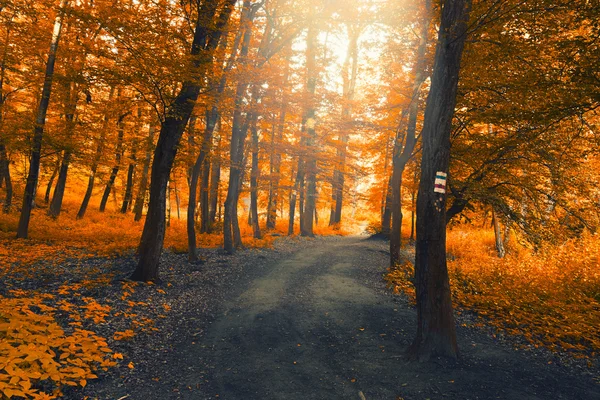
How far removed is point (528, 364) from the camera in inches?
223

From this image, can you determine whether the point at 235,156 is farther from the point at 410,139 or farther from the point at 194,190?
the point at 410,139

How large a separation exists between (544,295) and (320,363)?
663 centimetres

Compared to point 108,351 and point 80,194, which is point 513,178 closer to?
point 108,351

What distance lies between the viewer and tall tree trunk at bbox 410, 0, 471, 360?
5777mm

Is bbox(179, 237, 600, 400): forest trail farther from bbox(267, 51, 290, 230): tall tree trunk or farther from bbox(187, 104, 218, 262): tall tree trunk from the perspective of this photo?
bbox(267, 51, 290, 230): tall tree trunk

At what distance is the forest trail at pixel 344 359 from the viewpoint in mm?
4805

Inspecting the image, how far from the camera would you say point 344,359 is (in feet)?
19.3

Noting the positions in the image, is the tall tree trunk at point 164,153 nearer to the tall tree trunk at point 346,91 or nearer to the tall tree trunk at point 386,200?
the tall tree trunk at point 386,200

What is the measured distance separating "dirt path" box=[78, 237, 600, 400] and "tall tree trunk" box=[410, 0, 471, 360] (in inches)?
16.9

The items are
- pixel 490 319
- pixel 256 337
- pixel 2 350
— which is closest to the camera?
pixel 2 350

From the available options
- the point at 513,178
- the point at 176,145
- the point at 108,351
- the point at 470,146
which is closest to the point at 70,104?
the point at 176,145

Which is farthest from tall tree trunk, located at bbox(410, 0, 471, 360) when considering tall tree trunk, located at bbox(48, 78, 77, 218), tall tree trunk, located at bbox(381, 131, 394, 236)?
tall tree trunk, located at bbox(381, 131, 394, 236)

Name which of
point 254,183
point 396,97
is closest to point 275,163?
point 254,183

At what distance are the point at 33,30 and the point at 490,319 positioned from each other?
1960 cm
